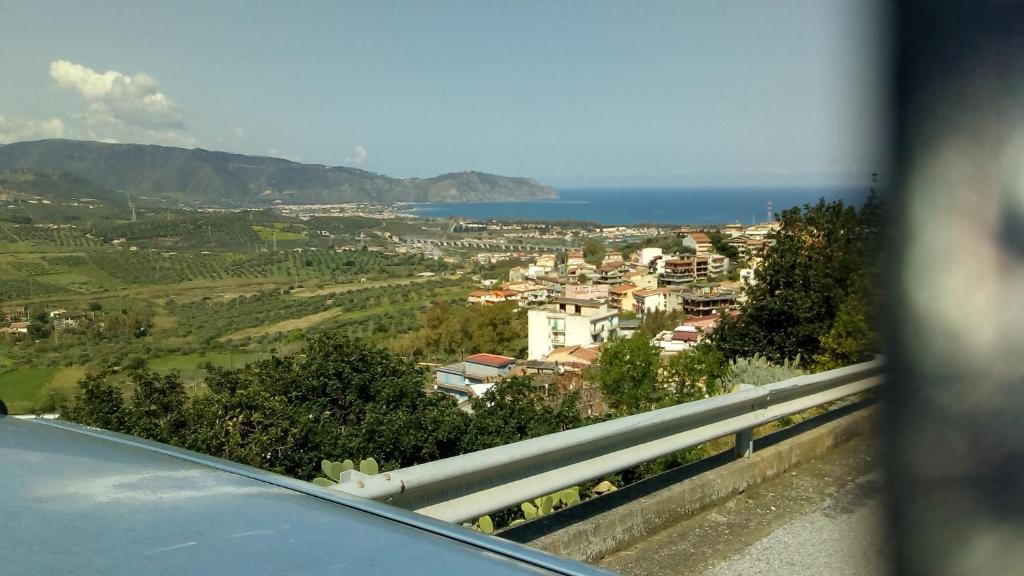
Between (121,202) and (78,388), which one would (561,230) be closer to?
(121,202)

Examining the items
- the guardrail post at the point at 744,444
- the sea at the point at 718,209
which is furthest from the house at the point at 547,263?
the guardrail post at the point at 744,444

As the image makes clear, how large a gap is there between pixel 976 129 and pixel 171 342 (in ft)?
68.9

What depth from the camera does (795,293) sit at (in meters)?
14.3

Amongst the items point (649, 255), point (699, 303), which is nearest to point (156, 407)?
point (699, 303)

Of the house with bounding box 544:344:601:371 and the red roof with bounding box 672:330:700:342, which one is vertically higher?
the red roof with bounding box 672:330:700:342

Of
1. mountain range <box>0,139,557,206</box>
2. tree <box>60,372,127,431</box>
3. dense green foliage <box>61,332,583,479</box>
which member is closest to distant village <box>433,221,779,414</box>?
dense green foliage <box>61,332,583,479</box>

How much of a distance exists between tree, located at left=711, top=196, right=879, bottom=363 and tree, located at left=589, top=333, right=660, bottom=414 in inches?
138

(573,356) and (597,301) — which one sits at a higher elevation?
(597,301)

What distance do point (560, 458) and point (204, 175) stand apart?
94.0m

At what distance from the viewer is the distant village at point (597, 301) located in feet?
77.0

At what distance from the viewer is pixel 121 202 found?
2219 inches

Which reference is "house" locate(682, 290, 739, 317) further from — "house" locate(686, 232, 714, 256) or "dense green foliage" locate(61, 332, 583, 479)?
"dense green foliage" locate(61, 332, 583, 479)

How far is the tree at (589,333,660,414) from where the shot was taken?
18891 mm

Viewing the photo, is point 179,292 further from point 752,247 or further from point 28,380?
point 752,247
